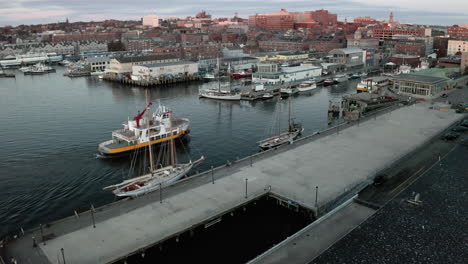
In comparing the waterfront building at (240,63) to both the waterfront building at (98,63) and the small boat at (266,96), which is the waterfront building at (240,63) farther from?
the waterfront building at (98,63)

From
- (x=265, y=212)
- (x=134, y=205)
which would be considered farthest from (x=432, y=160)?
(x=134, y=205)

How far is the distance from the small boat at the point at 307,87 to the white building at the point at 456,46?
207 feet

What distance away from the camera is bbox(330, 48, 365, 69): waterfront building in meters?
88.9

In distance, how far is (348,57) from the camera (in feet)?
294

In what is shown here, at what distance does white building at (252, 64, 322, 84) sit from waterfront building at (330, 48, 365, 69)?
585 inches

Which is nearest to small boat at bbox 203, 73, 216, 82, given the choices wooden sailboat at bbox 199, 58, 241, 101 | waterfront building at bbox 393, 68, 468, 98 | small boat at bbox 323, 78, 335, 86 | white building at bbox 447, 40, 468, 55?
wooden sailboat at bbox 199, 58, 241, 101

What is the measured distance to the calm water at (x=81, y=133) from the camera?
24.8 m

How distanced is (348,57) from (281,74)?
29.1m

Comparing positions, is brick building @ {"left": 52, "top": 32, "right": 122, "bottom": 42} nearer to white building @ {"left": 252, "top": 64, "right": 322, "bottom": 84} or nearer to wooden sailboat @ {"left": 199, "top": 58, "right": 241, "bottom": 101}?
white building @ {"left": 252, "top": 64, "right": 322, "bottom": 84}

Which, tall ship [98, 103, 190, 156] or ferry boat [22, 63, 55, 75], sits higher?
ferry boat [22, 63, 55, 75]

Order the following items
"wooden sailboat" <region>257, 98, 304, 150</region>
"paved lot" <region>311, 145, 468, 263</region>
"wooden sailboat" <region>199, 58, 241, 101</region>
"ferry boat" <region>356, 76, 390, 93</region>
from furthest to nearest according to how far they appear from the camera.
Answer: "ferry boat" <region>356, 76, 390, 93</region>
"wooden sailboat" <region>199, 58, 241, 101</region>
"wooden sailboat" <region>257, 98, 304, 150</region>
"paved lot" <region>311, 145, 468, 263</region>

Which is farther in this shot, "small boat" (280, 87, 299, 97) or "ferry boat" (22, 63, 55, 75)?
"ferry boat" (22, 63, 55, 75)

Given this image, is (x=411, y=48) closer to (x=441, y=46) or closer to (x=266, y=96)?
(x=441, y=46)

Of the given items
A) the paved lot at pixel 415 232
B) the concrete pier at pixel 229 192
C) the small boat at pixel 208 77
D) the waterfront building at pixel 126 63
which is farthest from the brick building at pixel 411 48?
the paved lot at pixel 415 232
